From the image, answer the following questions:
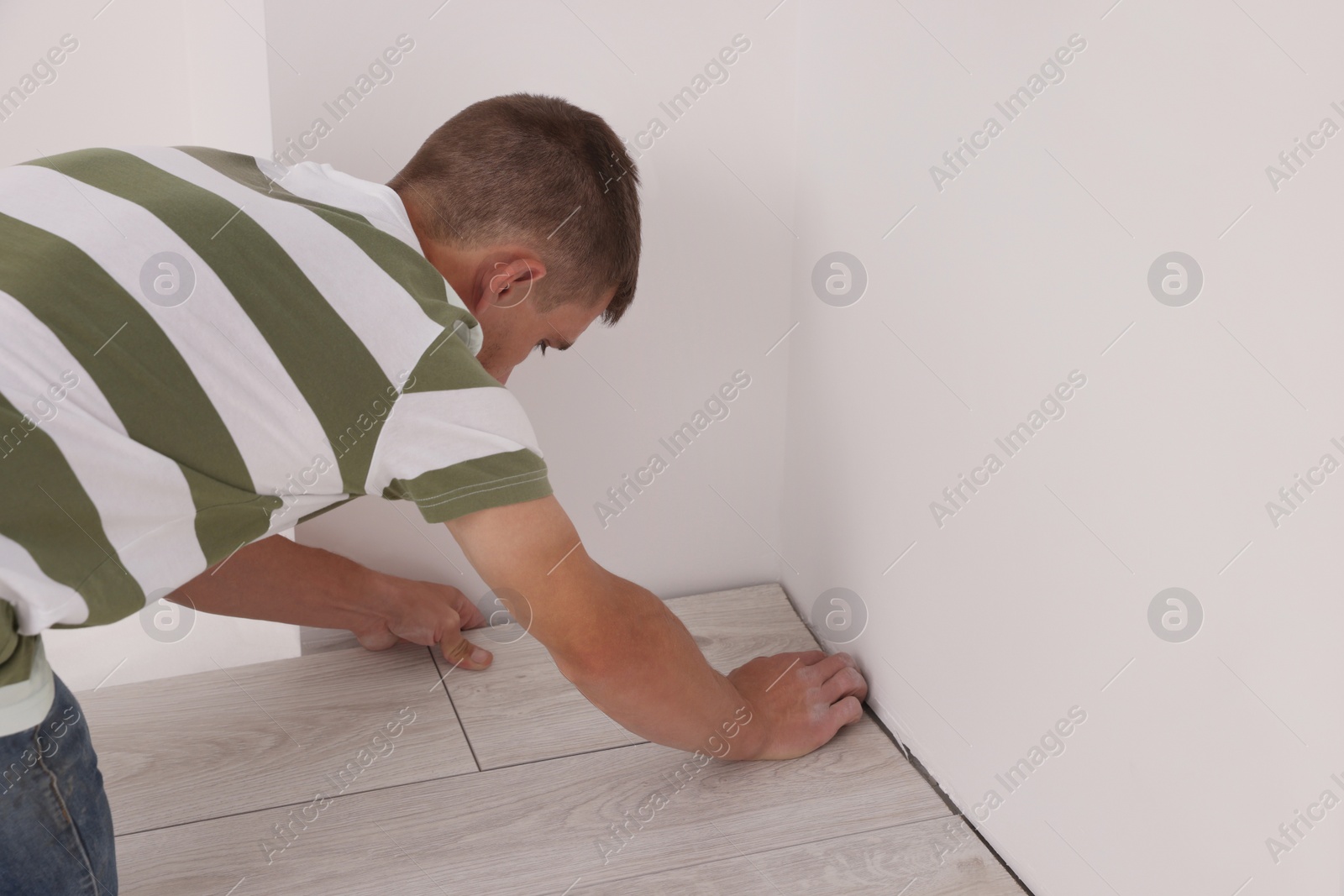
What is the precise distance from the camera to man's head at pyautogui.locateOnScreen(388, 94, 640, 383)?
0.89m

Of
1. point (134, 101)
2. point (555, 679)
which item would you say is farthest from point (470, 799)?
point (134, 101)

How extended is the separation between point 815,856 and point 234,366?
60 centimetres

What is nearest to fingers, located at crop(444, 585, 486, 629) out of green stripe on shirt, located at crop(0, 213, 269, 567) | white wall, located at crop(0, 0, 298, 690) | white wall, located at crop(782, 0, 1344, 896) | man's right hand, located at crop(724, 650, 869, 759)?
white wall, located at crop(0, 0, 298, 690)

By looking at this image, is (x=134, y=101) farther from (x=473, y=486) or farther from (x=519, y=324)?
(x=473, y=486)

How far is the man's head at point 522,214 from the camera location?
35.1 inches

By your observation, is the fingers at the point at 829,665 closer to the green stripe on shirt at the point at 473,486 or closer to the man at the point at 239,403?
the man at the point at 239,403

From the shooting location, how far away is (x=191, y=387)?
0.71 metres

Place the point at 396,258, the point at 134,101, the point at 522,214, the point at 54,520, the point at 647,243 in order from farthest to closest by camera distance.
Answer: the point at 134,101, the point at 647,243, the point at 522,214, the point at 396,258, the point at 54,520

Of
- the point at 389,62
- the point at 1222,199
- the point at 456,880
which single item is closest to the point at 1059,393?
the point at 1222,199

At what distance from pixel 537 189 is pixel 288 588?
52cm

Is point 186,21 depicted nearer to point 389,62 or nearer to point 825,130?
point 389,62

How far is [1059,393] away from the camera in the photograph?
2.59 ft

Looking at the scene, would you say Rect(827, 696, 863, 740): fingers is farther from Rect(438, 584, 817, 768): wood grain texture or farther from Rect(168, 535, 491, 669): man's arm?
Rect(168, 535, 491, 669): man's arm

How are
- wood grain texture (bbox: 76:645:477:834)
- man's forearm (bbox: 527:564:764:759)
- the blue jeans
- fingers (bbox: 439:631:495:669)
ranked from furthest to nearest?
fingers (bbox: 439:631:495:669) → wood grain texture (bbox: 76:645:477:834) → man's forearm (bbox: 527:564:764:759) → the blue jeans
